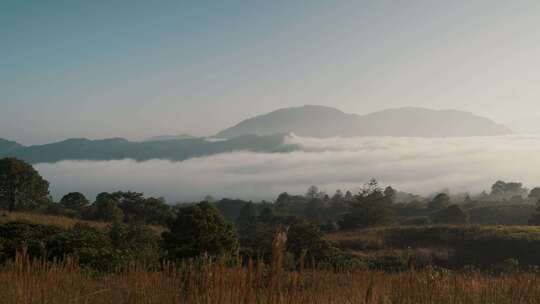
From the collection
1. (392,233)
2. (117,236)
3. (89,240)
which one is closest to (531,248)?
(392,233)

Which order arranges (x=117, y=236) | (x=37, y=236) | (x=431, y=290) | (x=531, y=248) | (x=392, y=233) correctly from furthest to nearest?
(x=392, y=233)
(x=531, y=248)
(x=117, y=236)
(x=37, y=236)
(x=431, y=290)

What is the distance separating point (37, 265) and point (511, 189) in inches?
7077

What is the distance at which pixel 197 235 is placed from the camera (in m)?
21.6

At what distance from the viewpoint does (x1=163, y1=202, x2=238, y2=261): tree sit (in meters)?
21.2

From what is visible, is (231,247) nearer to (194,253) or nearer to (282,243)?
Answer: (194,253)

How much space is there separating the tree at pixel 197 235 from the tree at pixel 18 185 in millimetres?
31188

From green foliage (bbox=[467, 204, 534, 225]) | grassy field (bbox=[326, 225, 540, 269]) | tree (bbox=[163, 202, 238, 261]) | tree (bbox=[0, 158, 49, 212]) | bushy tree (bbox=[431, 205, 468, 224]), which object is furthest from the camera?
green foliage (bbox=[467, 204, 534, 225])

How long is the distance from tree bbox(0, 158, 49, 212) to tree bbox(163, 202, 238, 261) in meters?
31.2

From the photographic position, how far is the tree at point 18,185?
46594 mm

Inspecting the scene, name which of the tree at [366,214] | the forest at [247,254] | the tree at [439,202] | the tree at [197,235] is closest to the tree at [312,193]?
the forest at [247,254]

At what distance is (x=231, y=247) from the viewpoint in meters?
21.7

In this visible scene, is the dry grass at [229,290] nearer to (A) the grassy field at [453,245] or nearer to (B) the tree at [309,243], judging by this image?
(B) the tree at [309,243]

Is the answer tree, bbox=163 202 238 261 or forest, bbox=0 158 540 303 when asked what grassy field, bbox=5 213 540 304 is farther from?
tree, bbox=163 202 238 261

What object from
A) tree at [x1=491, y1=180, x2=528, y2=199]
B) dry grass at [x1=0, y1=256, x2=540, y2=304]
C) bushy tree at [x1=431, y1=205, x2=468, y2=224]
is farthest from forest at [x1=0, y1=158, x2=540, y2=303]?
tree at [x1=491, y1=180, x2=528, y2=199]
